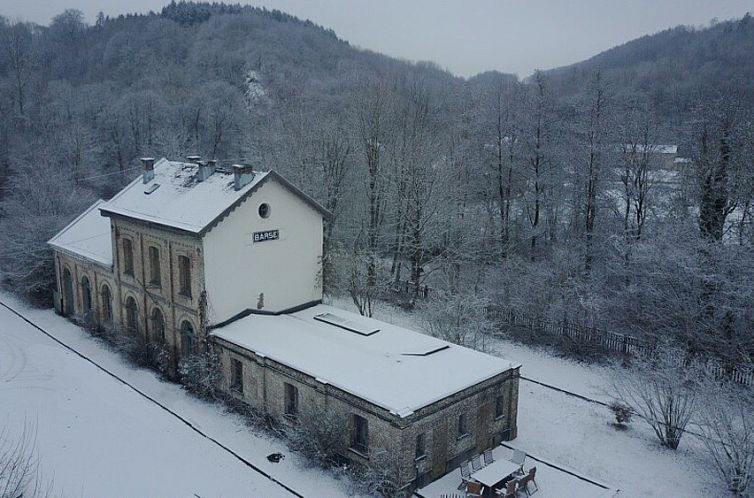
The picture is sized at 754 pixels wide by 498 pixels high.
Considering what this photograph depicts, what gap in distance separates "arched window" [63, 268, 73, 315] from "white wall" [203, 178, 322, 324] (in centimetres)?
1304

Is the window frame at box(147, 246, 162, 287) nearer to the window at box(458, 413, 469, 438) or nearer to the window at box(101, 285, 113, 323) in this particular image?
the window at box(101, 285, 113, 323)

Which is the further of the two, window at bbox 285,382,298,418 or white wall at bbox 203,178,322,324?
white wall at bbox 203,178,322,324

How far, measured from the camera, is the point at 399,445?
51.0 ft

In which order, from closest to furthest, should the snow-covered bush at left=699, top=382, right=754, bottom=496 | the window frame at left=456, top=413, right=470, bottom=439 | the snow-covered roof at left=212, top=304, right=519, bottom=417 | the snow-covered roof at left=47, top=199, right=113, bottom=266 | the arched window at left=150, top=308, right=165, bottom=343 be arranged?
the snow-covered bush at left=699, top=382, right=754, bottom=496 → the snow-covered roof at left=212, top=304, right=519, bottom=417 → the window frame at left=456, top=413, right=470, bottom=439 → the arched window at left=150, top=308, right=165, bottom=343 → the snow-covered roof at left=47, top=199, right=113, bottom=266

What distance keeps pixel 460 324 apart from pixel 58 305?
20705 mm

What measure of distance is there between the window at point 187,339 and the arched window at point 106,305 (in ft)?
21.3

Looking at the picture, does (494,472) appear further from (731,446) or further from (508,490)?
(731,446)

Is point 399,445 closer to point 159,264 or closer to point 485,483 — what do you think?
point 485,483

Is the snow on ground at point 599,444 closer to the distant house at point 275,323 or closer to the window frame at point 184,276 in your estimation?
the distant house at point 275,323

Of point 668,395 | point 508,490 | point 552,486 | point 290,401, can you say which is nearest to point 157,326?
point 290,401

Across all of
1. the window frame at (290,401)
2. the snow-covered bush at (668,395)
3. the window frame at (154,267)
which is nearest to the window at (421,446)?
the window frame at (290,401)

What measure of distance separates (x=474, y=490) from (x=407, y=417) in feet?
8.78

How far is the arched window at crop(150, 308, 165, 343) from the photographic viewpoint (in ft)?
79.4

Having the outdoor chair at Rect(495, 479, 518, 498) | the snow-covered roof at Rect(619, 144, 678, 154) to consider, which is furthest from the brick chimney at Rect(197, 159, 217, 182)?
the snow-covered roof at Rect(619, 144, 678, 154)
